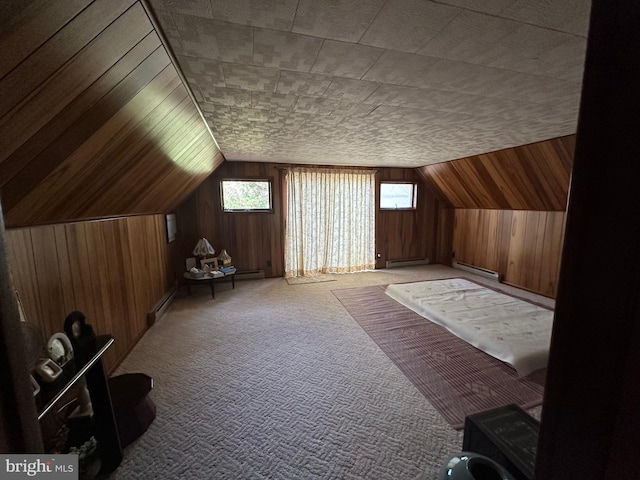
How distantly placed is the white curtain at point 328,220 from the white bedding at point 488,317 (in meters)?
1.37

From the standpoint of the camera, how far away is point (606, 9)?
33 cm

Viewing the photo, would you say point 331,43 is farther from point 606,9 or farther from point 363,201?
point 363,201

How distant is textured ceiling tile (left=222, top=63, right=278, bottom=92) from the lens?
4.41 feet

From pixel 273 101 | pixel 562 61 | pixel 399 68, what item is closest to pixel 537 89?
pixel 562 61

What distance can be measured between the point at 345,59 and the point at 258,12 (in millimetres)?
469

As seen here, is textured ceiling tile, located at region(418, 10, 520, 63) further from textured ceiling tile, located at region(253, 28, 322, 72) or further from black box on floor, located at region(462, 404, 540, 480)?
black box on floor, located at region(462, 404, 540, 480)

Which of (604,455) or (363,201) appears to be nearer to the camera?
(604,455)

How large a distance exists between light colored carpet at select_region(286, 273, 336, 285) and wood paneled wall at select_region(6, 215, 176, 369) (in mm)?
1923

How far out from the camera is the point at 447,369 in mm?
2027

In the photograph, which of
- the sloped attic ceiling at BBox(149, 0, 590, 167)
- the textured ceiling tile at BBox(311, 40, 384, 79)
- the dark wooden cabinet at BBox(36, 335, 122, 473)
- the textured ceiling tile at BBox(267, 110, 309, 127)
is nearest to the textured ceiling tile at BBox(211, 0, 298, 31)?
the sloped attic ceiling at BBox(149, 0, 590, 167)

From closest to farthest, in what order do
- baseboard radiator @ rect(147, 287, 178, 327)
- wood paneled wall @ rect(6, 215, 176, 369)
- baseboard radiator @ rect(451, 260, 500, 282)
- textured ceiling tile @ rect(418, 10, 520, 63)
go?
textured ceiling tile @ rect(418, 10, 520, 63) < wood paneled wall @ rect(6, 215, 176, 369) < baseboard radiator @ rect(147, 287, 178, 327) < baseboard radiator @ rect(451, 260, 500, 282)

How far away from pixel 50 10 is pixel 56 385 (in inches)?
50.2

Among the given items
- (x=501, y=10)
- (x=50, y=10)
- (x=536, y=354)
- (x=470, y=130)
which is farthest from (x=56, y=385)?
(x=470, y=130)

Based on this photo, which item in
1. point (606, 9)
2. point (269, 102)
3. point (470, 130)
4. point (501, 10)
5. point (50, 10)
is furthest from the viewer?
point (470, 130)
